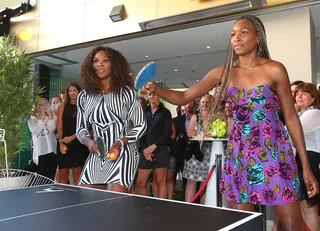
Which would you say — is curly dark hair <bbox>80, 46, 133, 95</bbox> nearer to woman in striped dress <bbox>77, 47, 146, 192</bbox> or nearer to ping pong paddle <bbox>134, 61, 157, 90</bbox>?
woman in striped dress <bbox>77, 47, 146, 192</bbox>

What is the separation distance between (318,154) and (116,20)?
15.1 ft

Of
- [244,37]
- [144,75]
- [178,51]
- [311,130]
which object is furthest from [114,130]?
[178,51]

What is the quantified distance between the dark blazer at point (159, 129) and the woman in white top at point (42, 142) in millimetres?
1292

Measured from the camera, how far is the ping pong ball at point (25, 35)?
804cm

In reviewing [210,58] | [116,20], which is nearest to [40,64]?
[116,20]

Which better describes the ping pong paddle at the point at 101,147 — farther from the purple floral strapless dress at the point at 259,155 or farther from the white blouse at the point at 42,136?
the white blouse at the point at 42,136

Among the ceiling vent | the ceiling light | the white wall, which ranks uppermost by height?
the ceiling light

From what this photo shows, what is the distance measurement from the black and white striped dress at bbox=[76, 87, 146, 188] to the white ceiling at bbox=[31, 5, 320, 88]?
4.10m

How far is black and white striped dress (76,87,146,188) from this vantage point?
2.13m

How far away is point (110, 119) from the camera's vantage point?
2.21 m

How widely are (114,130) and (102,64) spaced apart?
1.43 feet

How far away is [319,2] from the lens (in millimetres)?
4812

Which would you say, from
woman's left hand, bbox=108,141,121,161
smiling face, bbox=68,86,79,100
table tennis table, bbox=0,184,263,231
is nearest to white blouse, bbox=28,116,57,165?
smiling face, bbox=68,86,79,100

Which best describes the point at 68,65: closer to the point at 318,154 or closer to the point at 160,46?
the point at 160,46
